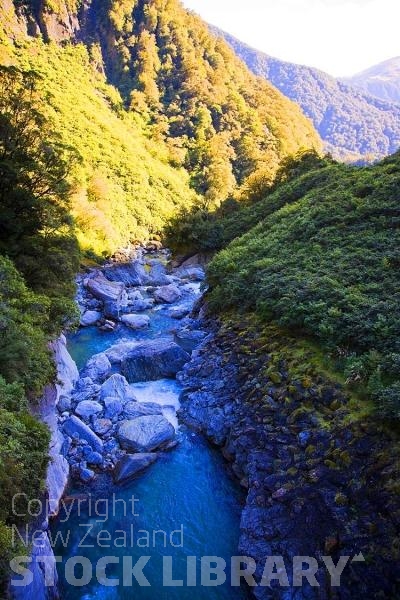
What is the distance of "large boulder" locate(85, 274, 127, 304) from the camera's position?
2637 centimetres

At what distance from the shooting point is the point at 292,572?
911 cm

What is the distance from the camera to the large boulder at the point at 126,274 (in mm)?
32625

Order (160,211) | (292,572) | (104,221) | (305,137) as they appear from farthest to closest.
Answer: (305,137) < (160,211) < (104,221) < (292,572)

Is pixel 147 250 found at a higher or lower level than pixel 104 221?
lower

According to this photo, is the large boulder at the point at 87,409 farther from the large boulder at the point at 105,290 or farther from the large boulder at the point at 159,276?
the large boulder at the point at 159,276

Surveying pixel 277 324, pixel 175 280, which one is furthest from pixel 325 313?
pixel 175 280

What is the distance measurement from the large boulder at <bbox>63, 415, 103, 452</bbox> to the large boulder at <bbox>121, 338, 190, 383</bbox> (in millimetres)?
4041

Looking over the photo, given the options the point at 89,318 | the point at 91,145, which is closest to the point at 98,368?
the point at 89,318

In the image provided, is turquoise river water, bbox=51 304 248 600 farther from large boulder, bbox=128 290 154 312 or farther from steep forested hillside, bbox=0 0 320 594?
large boulder, bbox=128 290 154 312

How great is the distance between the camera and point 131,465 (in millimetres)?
12750

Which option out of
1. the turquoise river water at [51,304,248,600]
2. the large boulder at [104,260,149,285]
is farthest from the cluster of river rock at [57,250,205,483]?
the large boulder at [104,260,149,285]

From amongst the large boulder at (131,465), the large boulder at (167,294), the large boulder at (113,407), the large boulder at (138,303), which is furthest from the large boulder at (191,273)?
the large boulder at (131,465)

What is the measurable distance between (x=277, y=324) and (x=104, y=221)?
28173 mm

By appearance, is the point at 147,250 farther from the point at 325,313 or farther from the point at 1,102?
the point at 325,313
